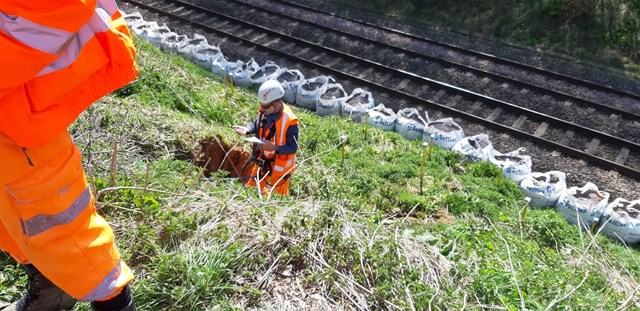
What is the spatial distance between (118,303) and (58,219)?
23.3 inches

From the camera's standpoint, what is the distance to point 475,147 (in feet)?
29.1

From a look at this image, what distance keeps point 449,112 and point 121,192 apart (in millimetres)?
7253

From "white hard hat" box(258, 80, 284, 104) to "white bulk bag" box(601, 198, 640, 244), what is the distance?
4.54 meters

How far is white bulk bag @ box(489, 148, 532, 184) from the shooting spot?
8234mm

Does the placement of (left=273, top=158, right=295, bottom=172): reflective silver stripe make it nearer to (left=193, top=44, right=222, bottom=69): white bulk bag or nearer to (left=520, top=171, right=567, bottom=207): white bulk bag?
(left=520, top=171, right=567, bottom=207): white bulk bag

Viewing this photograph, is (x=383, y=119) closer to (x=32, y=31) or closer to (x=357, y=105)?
(x=357, y=105)

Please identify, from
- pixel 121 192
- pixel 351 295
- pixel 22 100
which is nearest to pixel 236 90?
pixel 121 192

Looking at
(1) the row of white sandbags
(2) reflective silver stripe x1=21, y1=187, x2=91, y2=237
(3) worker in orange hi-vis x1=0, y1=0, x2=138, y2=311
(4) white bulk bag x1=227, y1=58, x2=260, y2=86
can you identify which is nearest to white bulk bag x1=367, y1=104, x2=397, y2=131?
(1) the row of white sandbags

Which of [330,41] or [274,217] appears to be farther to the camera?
[330,41]

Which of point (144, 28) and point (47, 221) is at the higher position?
point (47, 221)

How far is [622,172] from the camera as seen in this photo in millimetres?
8688

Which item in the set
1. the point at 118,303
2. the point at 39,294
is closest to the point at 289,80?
the point at 39,294

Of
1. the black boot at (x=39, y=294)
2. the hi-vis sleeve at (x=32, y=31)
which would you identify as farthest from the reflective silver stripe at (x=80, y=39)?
the black boot at (x=39, y=294)

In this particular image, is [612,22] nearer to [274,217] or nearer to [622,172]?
[622,172]
